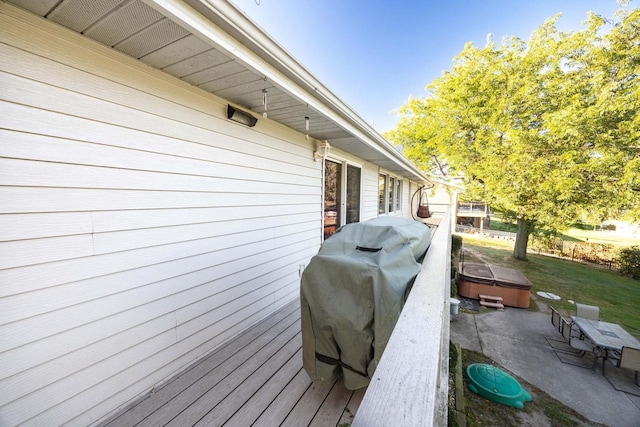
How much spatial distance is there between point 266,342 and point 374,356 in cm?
160

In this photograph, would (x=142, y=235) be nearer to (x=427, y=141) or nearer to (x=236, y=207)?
(x=236, y=207)

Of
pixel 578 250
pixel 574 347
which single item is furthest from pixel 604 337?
pixel 578 250

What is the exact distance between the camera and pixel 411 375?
653mm

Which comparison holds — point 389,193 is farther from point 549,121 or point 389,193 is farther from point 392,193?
point 549,121

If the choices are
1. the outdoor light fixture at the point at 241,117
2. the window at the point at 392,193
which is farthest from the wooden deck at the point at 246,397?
the window at the point at 392,193

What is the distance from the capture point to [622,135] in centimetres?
713

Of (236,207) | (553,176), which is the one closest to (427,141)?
(553,176)

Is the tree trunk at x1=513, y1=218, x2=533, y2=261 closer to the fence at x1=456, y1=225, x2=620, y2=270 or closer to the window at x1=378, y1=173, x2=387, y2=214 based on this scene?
the fence at x1=456, y1=225, x2=620, y2=270

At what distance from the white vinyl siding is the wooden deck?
0.55 feet

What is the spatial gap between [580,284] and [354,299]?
1395 cm

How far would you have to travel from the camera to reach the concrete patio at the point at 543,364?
4062 mm

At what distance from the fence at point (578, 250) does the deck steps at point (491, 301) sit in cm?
1079

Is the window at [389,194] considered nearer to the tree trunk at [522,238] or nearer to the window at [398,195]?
the window at [398,195]

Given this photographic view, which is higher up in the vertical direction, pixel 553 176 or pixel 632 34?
pixel 632 34
